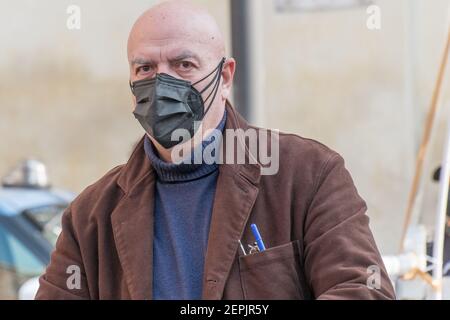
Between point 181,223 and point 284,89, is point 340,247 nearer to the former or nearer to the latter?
point 181,223

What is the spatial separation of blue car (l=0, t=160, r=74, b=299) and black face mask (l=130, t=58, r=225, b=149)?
3.00m

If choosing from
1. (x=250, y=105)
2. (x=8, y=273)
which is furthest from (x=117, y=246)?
(x=8, y=273)

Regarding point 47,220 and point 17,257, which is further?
point 47,220

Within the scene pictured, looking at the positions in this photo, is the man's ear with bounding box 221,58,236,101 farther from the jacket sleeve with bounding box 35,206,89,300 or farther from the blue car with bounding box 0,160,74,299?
the blue car with bounding box 0,160,74,299

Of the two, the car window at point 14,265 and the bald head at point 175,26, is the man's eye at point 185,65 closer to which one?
the bald head at point 175,26

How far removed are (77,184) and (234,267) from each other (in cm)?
620

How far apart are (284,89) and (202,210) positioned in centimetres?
615

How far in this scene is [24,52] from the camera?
859cm

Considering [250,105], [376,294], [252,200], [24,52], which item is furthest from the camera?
[24,52]

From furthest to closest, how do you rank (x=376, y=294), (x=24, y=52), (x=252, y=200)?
(x=24, y=52), (x=252, y=200), (x=376, y=294)

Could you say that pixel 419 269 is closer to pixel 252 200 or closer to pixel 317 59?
pixel 252 200

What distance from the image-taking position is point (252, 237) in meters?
2.66

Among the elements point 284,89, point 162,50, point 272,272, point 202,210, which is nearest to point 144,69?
point 162,50

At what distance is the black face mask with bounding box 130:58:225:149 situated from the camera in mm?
2748
